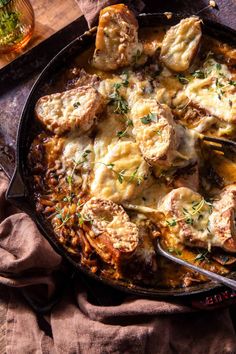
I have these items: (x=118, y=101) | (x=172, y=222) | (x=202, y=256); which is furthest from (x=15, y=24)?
(x=202, y=256)

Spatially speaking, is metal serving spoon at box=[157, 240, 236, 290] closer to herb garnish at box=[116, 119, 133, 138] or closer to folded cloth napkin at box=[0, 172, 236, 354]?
folded cloth napkin at box=[0, 172, 236, 354]

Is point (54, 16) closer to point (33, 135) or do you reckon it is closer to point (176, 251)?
point (33, 135)

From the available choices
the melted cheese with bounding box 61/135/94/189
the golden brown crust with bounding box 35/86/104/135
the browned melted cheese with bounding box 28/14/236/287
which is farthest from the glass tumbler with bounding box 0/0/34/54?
the melted cheese with bounding box 61/135/94/189

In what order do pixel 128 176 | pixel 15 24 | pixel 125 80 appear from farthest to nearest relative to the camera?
1. pixel 15 24
2. pixel 125 80
3. pixel 128 176

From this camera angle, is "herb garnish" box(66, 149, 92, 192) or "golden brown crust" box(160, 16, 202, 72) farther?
"golden brown crust" box(160, 16, 202, 72)

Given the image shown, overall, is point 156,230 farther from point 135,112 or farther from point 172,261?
point 135,112

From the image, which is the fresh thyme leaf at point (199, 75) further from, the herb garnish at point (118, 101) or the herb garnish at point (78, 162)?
the herb garnish at point (78, 162)

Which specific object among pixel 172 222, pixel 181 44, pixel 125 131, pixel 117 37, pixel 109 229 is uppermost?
pixel 117 37
